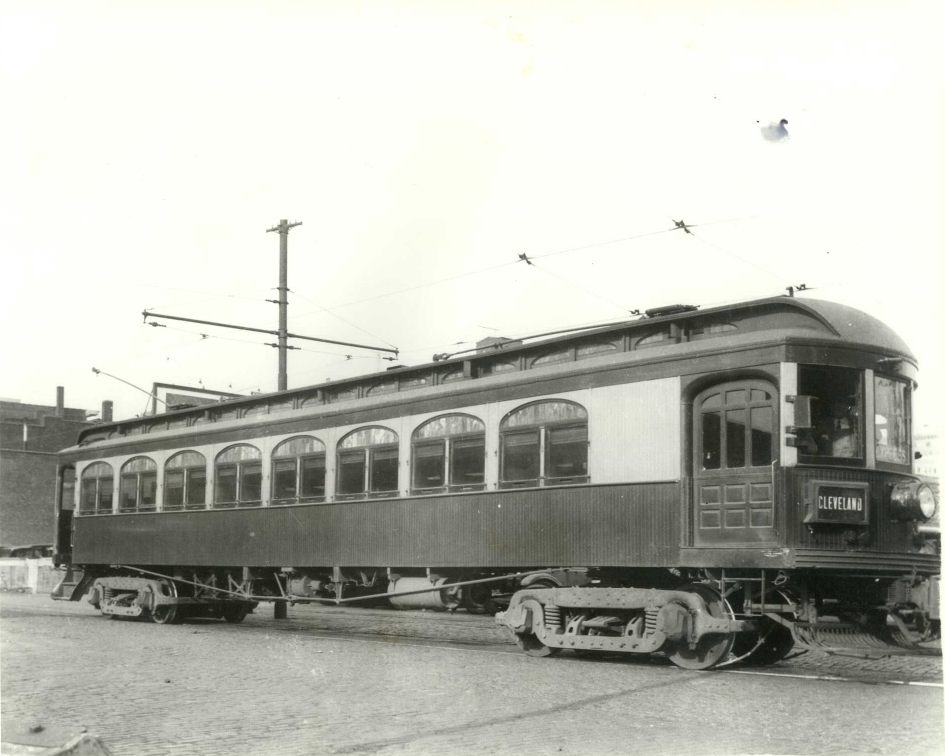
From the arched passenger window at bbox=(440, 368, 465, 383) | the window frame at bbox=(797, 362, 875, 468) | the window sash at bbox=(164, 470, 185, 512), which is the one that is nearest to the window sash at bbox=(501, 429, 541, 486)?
the arched passenger window at bbox=(440, 368, 465, 383)

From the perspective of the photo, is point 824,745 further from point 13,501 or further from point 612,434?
point 13,501

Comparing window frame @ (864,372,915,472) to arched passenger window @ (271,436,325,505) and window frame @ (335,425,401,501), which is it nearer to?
window frame @ (335,425,401,501)

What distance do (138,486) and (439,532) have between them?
314 inches

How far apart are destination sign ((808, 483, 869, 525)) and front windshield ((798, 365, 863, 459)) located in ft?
1.13

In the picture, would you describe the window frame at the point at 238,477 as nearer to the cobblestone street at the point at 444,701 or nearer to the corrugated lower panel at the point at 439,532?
the corrugated lower panel at the point at 439,532

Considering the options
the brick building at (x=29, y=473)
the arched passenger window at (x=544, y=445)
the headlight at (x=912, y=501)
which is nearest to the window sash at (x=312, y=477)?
the arched passenger window at (x=544, y=445)

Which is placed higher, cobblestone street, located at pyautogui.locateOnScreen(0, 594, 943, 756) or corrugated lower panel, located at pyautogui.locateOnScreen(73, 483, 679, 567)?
corrugated lower panel, located at pyautogui.locateOnScreen(73, 483, 679, 567)

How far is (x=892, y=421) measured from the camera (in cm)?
1086

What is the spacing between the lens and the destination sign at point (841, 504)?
10164mm

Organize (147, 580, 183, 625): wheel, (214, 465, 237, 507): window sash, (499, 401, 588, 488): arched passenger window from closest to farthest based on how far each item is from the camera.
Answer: (499, 401, 588, 488): arched passenger window, (214, 465, 237, 507): window sash, (147, 580, 183, 625): wheel

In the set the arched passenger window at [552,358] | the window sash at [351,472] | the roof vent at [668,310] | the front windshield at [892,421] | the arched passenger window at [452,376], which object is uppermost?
the roof vent at [668,310]

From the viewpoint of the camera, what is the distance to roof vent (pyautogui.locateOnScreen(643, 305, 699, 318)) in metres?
11.7

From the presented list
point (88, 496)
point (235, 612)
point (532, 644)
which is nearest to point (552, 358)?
point (532, 644)

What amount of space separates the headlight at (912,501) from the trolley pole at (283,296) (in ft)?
45.4
